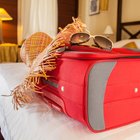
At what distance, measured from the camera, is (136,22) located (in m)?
2.40

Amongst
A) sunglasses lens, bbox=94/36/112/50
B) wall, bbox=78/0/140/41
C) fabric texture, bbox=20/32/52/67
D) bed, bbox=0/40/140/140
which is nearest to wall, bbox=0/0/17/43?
wall, bbox=78/0/140/41

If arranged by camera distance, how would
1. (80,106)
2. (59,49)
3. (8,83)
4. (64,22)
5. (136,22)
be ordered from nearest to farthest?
(80,106), (59,49), (8,83), (136,22), (64,22)

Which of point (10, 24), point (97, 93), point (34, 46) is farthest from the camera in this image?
point (10, 24)

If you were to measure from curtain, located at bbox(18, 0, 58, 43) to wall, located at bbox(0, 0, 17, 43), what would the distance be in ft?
0.26

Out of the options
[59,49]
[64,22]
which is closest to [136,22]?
[64,22]

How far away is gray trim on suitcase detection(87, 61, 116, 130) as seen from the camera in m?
0.42

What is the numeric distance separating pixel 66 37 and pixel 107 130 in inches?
11.8

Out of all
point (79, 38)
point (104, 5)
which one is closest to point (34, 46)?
point (79, 38)

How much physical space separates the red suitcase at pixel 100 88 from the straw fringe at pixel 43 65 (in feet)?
0.20

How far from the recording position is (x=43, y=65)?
0.56 metres

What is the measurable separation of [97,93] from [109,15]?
2723mm

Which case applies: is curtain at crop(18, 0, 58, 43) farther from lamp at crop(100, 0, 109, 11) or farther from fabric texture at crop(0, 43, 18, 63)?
lamp at crop(100, 0, 109, 11)

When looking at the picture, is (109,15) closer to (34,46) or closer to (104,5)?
(104,5)

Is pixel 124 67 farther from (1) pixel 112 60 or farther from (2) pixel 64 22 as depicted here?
(2) pixel 64 22
